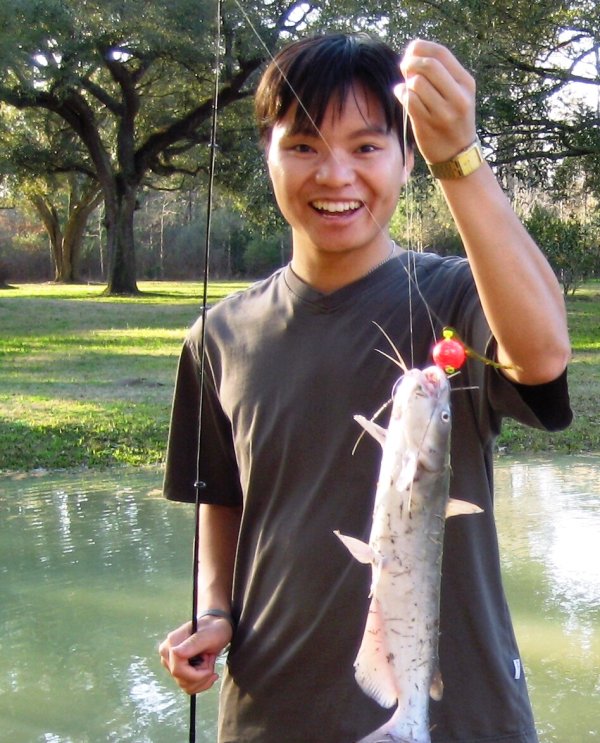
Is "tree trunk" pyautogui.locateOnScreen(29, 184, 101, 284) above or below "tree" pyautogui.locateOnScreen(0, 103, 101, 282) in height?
below

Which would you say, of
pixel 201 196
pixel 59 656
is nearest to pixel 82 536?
pixel 59 656

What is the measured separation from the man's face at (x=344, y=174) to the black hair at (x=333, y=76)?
0.05 feet

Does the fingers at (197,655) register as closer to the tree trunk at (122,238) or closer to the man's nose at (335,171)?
the man's nose at (335,171)

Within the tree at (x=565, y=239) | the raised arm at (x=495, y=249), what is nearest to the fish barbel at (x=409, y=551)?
the raised arm at (x=495, y=249)

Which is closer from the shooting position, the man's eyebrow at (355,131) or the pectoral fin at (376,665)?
the pectoral fin at (376,665)

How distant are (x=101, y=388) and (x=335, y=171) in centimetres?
993

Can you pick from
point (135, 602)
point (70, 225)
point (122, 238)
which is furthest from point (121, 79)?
point (135, 602)

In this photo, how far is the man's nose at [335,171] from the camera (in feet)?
5.83

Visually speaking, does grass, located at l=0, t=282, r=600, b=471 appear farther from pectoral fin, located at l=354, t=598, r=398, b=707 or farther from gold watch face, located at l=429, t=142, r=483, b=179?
gold watch face, located at l=429, t=142, r=483, b=179

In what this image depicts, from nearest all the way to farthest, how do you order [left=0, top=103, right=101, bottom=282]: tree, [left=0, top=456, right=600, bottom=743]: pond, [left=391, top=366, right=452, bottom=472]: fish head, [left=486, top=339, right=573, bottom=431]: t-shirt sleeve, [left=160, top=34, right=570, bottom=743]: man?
[left=391, top=366, right=452, bottom=472]: fish head → [left=486, top=339, right=573, bottom=431]: t-shirt sleeve → [left=160, top=34, right=570, bottom=743]: man → [left=0, top=456, right=600, bottom=743]: pond → [left=0, top=103, right=101, bottom=282]: tree

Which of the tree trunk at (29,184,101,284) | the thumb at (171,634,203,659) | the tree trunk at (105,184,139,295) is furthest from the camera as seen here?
the tree trunk at (29,184,101,284)

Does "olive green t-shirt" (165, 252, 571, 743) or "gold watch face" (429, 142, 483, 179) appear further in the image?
"olive green t-shirt" (165, 252, 571, 743)

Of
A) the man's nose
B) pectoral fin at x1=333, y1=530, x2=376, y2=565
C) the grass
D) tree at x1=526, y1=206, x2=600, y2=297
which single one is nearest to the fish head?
pectoral fin at x1=333, y1=530, x2=376, y2=565

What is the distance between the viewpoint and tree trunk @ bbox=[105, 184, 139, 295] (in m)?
28.9
